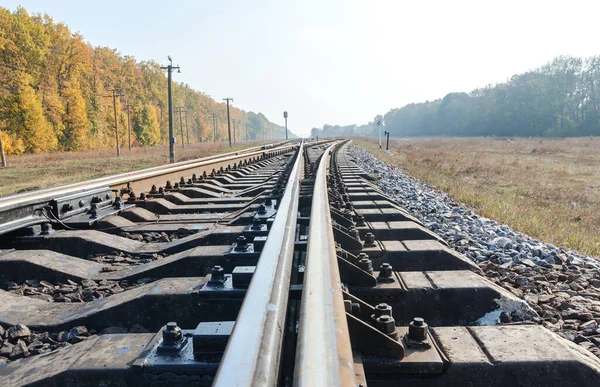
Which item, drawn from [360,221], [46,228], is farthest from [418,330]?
[46,228]

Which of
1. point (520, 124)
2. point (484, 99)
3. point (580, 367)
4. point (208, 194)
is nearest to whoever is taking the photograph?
point (580, 367)

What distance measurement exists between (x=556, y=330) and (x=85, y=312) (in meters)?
2.12

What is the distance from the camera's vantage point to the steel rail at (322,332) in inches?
37.8

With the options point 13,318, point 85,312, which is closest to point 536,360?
point 85,312

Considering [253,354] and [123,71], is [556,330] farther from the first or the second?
[123,71]

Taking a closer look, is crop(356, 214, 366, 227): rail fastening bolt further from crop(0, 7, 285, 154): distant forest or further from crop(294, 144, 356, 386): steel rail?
crop(0, 7, 285, 154): distant forest

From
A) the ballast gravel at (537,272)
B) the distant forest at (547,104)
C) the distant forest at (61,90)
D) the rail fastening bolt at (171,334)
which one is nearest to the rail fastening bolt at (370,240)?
the ballast gravel at (537,272)

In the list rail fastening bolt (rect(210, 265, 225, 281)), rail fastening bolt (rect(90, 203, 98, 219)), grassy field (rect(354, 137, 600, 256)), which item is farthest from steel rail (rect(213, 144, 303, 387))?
grassy field (rect(354, 137, 600, 256))

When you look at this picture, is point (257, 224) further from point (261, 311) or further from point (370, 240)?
point (261, 311)

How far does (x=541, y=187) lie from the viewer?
1182 cm

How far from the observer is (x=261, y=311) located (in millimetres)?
1276

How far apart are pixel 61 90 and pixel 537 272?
54376 millimetres

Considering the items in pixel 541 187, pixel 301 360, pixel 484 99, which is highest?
pixel 484 99

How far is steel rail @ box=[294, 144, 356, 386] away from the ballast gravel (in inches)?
37.3
